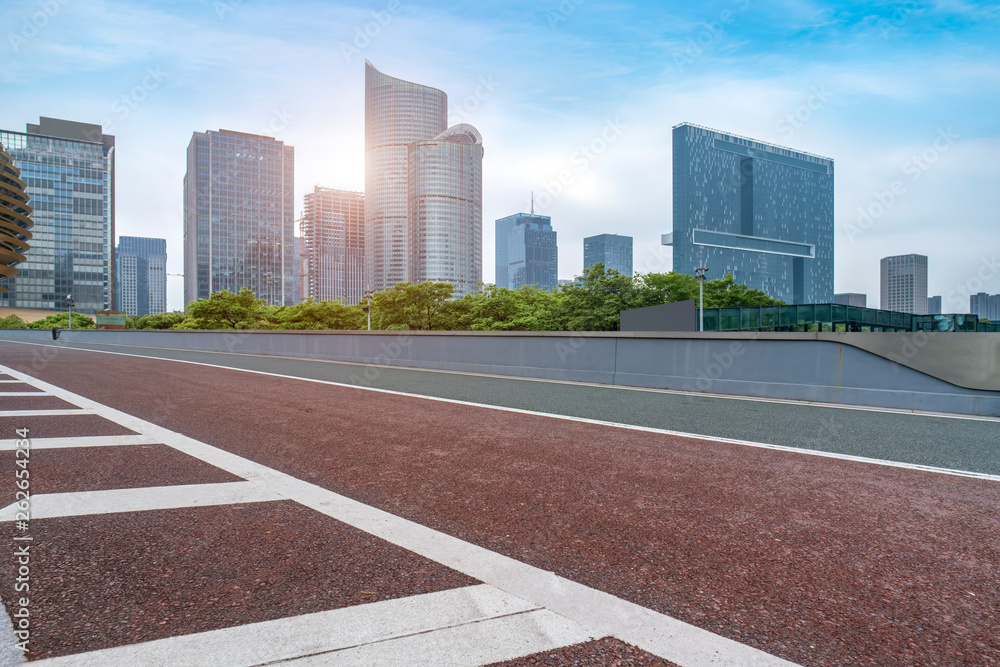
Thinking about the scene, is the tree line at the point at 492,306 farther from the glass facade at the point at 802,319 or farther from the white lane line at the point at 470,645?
the white lane line at the point at 470,645

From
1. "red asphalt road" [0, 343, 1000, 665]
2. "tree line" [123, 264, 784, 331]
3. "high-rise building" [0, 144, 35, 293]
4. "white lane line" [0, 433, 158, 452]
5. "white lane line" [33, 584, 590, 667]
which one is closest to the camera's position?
"white lane line" [33, 584, 590, 667]

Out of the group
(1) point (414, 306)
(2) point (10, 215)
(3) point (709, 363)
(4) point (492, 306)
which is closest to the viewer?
(3) point (709, 363)

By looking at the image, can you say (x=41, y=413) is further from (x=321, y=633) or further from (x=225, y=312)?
(x=225, y=312)

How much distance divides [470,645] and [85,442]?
5.72m

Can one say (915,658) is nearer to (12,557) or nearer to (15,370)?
(12,557)

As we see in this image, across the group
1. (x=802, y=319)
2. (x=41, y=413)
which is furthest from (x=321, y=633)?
(x=802, y=319)

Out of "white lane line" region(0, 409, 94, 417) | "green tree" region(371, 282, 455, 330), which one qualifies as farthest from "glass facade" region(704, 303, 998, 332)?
"white lane line" region(0, 409, 94, 417)

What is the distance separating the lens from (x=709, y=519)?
3.71 metres

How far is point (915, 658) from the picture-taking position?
7.14ft

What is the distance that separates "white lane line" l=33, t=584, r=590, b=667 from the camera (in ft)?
6.90

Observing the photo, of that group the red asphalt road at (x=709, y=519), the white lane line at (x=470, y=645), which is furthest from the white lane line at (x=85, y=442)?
the white lane line at (x=470, y=645)

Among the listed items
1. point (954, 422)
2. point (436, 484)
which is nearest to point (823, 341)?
point (954, 422)

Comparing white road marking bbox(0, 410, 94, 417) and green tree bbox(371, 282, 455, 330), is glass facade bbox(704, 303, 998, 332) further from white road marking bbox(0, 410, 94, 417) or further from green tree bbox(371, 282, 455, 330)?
white road marking bbox(0, 410, 94, 417)

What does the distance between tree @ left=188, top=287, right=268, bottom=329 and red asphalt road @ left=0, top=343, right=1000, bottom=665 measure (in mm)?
63330
